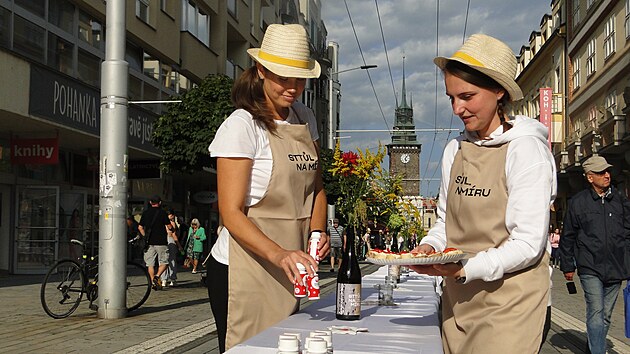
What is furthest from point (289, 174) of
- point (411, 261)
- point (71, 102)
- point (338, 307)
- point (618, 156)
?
point (618, 156)

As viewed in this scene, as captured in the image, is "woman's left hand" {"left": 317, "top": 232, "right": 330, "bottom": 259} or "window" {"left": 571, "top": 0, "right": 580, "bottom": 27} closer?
"woman's left hand" {"left": 317, "top": 232, "right": 330, "bottom": 259}

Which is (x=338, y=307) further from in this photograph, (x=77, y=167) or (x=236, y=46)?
(x=236, y=46)

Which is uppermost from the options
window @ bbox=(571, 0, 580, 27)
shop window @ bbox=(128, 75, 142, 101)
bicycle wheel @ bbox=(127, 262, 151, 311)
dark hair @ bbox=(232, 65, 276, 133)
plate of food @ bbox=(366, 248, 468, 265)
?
window @ bbox=(571, 0, 580, 27)

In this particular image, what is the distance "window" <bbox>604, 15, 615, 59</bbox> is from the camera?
103ft

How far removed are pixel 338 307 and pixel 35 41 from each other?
16.3 meters

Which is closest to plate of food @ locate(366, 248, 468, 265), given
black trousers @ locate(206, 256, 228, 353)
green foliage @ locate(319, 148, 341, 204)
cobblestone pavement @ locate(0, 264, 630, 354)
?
black trousers @ locate(206, 256, 228, 353)

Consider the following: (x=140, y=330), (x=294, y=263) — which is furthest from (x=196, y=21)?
(x=294, y=263)

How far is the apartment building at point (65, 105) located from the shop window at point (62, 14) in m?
0.02

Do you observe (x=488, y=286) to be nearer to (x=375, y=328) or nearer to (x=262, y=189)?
(x=375, y=328)

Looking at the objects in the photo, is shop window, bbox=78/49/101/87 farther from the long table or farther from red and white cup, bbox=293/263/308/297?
red and white cup, bbox=293/263/308/297

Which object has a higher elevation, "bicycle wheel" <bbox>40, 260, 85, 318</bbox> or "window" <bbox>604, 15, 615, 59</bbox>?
"window" <bbox>604, 15, 615, 59</bbox>

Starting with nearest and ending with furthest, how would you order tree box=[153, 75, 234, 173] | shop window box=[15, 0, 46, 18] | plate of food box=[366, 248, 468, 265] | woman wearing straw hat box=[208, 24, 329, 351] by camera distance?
plate of food box=[366, 248, 468, 265]
woman wearing straw hat box=[208, 24, 329, 351]
tree box=[153, 75, 234, 173]
shop window box=[15, 0, 46, 18]

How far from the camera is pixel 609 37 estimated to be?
31938 millimetres

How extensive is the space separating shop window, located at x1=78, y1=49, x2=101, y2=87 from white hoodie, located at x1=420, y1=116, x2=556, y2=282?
18.5m
